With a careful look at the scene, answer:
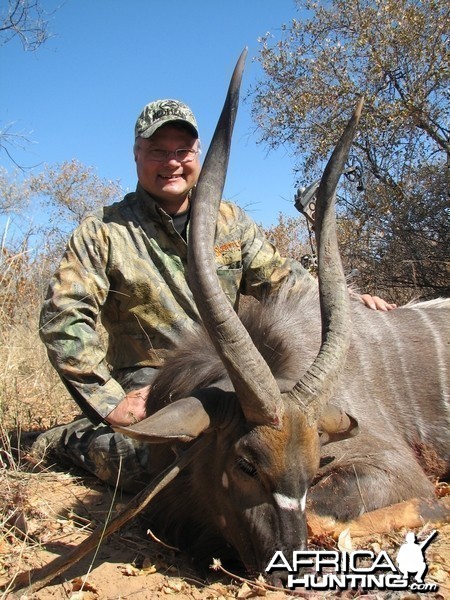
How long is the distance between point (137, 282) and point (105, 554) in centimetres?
153

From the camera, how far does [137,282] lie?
3.70 m

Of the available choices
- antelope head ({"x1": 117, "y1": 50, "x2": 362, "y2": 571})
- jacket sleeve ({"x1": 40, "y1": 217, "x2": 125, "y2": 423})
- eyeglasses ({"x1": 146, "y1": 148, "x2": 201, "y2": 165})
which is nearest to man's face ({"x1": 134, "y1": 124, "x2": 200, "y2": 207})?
eyeglasses ({"x1": 146, "y1": 148, "x2": 201, "y2": 165})

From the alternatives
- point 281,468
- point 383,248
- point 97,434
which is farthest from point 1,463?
point 383,248

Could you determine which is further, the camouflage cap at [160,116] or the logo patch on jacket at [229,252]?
the logo patch on jacket at [229,252]

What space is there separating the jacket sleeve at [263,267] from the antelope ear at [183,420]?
1.68 metres

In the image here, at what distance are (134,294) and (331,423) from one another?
1602 millimetres

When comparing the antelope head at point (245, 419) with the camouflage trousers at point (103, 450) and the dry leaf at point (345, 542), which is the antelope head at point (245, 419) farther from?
the camouflage trousers at point (103, 450)

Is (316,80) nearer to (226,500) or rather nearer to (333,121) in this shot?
(333,121)

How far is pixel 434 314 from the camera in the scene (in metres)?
4.07

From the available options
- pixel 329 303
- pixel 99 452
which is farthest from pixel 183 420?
pixel 99 452

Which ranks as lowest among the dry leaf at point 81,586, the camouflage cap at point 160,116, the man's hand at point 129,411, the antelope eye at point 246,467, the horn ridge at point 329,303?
the dry leaf at point 81,586

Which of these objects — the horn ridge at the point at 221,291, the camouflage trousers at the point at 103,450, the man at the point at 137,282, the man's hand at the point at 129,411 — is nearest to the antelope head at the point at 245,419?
the horn ridge at the point at 221,291

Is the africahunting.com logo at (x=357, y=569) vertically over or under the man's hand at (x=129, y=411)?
under

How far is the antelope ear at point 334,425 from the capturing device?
2494 mm
